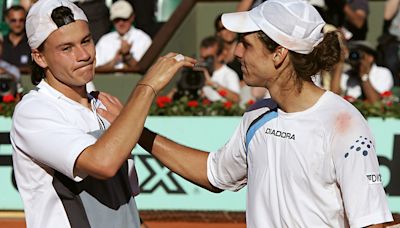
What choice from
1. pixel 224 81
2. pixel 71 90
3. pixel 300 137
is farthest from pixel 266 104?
pixel 224 81

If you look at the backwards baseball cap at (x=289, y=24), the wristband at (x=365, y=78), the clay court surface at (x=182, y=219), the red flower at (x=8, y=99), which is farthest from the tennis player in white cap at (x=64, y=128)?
the wristband at (x=365, y=78)

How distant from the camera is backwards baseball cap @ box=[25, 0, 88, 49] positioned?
4383 mm

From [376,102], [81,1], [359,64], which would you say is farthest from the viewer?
[81,1]

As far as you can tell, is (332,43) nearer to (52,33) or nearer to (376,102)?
(52,33)

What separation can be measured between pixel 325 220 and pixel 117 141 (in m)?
0.96

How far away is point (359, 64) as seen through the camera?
11328mm

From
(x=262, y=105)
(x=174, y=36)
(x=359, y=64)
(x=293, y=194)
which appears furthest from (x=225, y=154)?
(x=174, y=36)

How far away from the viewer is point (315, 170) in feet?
13.6

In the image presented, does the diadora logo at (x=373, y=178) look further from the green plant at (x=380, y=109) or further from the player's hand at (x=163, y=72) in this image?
the green plant at (x=380, y=109)

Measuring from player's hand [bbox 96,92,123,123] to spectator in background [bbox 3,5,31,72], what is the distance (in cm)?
807

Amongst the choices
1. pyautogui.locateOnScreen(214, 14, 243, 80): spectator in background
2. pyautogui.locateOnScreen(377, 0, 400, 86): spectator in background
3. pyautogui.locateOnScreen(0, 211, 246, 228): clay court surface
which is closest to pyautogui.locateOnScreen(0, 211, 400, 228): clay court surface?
pyautogui.locateOnScreen(0, 211, 246, 228): clay court surface

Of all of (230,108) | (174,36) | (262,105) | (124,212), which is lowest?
(174,36)

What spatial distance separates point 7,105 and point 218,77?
2490 mm

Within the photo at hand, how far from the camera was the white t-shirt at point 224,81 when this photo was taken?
Answer: 1110 centimetres
